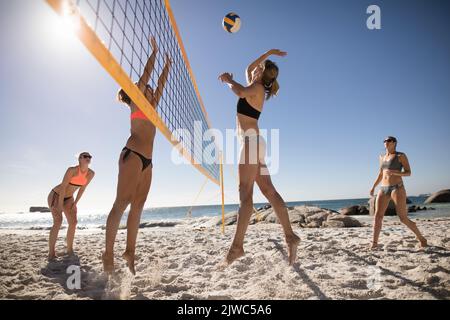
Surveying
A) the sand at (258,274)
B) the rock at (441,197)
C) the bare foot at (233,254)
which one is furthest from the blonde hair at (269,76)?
the rock at (441,197)

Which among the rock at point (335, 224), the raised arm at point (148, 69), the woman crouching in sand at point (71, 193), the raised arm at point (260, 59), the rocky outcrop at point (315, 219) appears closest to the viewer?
the raised arm at point (260, 59)

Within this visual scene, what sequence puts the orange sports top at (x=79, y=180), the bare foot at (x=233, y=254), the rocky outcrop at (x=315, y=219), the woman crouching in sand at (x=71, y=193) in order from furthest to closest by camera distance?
the rocky outcrop at (x=315, y=219), the orange sports top at (x=79, y=180), the woman crouching in sand at (x=71, y=193), the bare foot at (x=233, y=254)

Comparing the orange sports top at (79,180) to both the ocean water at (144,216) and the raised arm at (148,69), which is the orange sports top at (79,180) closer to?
the raised arm at (148,69)

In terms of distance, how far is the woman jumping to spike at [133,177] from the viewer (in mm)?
2082

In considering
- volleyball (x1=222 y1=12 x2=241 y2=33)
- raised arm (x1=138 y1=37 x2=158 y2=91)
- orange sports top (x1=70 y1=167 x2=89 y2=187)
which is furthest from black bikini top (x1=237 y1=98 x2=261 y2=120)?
orange sports top (x1=70 y1=167 x2=89 y2=187)

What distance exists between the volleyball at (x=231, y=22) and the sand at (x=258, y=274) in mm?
3236

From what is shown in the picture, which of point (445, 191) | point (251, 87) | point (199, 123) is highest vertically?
point (199, 123)

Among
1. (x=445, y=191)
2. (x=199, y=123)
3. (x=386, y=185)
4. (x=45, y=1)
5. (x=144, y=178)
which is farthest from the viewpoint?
(x=445, y=191)
